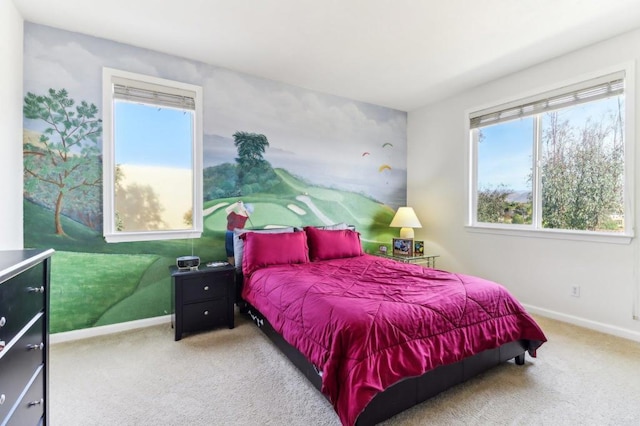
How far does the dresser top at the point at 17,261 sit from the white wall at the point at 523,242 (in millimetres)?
3993

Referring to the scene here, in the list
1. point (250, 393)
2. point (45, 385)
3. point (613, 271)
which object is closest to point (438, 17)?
point (613, 271)

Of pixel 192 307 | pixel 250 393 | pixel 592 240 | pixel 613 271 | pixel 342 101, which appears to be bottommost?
pixel 250 393

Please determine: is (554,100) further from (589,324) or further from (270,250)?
(270,250)

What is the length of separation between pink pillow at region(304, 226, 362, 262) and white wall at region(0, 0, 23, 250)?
8.05 feet

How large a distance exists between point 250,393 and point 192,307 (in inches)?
43.0

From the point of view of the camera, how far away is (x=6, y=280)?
940 millimetres

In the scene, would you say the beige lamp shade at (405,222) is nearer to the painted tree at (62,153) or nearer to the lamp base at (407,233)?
the lamp base at (407,233)

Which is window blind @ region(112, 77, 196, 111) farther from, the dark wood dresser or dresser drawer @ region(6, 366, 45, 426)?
dresser drawer @ region(6, 366, 45, 426)

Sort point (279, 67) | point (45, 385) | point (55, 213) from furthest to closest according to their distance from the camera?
1. point (279, 67)
2. point (55, 213)
3. point (45, 385)

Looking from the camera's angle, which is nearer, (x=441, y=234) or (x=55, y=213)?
(x=55, y=213)

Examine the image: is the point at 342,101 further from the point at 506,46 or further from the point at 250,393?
the point at 250,393

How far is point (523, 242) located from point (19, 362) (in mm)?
4037

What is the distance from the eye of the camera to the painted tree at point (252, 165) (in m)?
3.39

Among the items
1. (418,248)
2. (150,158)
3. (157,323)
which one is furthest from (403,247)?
(150,158)
